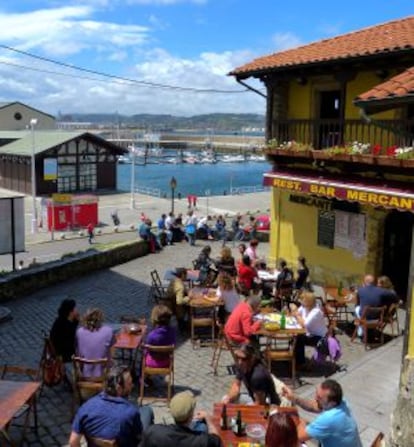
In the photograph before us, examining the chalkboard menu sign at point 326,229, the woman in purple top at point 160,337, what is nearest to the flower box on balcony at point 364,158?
the chalkboard menu sign at point 326,229

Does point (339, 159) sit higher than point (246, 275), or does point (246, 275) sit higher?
point (339, 159)

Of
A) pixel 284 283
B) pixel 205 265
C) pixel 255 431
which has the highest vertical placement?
pixel 255 431

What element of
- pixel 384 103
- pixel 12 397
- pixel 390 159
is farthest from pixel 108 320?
pixel 384 103

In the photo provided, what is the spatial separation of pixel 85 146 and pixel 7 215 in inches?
1428

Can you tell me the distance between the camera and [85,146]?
49.6 metres

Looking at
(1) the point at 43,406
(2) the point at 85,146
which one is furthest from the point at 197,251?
(2) the point at 85,146

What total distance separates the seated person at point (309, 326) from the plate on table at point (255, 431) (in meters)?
3.79

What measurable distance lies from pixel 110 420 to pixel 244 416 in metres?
1.40

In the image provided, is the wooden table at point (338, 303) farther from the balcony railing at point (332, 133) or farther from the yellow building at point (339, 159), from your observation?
the balcony railing at point (332, 133)

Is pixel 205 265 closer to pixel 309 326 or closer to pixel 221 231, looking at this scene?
pixel 309 326

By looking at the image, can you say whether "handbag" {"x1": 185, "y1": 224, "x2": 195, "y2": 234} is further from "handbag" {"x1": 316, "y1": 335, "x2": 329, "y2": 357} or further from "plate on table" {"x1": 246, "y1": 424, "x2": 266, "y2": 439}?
"plate on table" {"x1": 246, "y1": 424, "x2": 266, "y2": 439}

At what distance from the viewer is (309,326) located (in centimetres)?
927

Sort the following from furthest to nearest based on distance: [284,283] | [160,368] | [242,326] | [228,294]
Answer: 1. [284,283]
2. [228,294]
3. [242,326]
4. [160,368]

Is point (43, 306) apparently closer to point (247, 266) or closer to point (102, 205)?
point (247, 266)
